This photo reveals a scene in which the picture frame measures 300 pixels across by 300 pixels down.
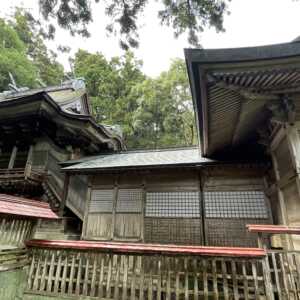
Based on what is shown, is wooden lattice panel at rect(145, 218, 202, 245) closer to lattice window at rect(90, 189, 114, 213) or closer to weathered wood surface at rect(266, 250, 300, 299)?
lattice window at rect(90, 189, 114, 213)

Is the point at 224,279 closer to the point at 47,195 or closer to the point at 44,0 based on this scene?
the point at 44,0

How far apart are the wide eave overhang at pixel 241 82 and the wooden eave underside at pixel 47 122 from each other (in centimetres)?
691

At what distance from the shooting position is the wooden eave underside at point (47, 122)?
30.8 feet

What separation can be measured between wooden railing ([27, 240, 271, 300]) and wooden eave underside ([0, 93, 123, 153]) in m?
6.67

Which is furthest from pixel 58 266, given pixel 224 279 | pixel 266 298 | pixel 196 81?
pixel 196 81

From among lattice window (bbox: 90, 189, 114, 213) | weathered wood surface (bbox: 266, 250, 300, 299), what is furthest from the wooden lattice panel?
weathered wood surface (bbox: 266, 250, 300, 299)

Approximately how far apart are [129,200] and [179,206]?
1.82 meters

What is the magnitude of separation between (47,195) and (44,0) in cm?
786

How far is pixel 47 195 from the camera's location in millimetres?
9570

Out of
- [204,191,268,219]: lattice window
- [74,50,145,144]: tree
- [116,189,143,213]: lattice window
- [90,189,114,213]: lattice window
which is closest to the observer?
[204,191,268,219]: lattice window

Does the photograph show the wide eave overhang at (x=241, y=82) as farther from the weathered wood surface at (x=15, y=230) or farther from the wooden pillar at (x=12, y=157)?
the wooden pillar at (x=12, y=157)

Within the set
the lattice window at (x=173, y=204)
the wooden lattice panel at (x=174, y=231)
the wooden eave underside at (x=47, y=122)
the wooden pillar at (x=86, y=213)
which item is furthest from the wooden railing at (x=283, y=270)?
the wooden eave underside at (x=47, y=122)

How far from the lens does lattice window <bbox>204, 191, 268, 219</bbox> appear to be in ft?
20.8

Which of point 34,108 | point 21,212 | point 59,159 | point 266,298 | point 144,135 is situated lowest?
point 266,298
